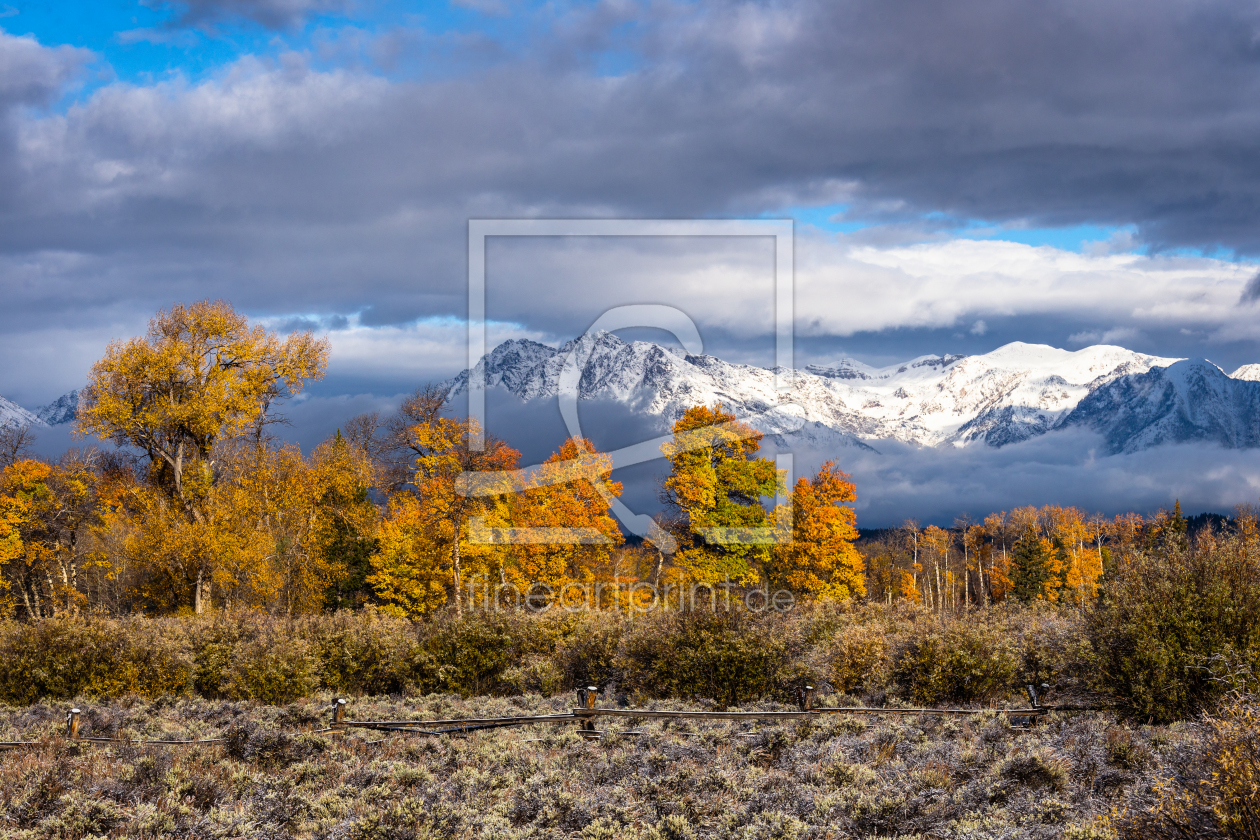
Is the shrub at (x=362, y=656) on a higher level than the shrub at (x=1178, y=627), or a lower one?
lower

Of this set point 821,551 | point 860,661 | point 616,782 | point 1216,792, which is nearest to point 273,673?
point 616,782

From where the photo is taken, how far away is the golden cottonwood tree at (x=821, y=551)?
111 feet

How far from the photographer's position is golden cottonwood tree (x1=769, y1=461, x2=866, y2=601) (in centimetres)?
3394

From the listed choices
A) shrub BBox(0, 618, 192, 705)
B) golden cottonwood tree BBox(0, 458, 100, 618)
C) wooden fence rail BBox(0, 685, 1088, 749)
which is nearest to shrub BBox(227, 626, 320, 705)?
shrub BBox(0, 618, 192, 705)

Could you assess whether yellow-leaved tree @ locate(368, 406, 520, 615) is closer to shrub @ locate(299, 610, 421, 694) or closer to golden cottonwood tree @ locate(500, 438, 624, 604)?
golden cottonwood tree @ locate(500, 438, 624, 604)

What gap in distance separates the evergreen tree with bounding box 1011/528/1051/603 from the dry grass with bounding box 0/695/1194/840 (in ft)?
174

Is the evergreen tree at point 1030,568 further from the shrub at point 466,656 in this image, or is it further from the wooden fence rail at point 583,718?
the wooden fence rail at point 583,718

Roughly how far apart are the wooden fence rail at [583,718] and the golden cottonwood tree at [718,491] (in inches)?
695

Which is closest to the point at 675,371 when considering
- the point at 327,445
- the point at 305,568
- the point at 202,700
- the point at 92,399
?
the point at 327,445

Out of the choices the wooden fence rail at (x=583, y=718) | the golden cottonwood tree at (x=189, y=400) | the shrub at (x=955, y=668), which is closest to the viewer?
the wooden fence rail at (x=583, y=718)

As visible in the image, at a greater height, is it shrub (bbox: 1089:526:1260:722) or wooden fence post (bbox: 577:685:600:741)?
shrub (bbox: 1089:526:1260:722)

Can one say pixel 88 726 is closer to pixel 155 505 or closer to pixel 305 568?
pixel 155 505

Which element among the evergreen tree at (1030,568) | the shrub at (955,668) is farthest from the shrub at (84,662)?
the evergreen tree at (1030,568)

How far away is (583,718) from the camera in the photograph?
37.9ft
